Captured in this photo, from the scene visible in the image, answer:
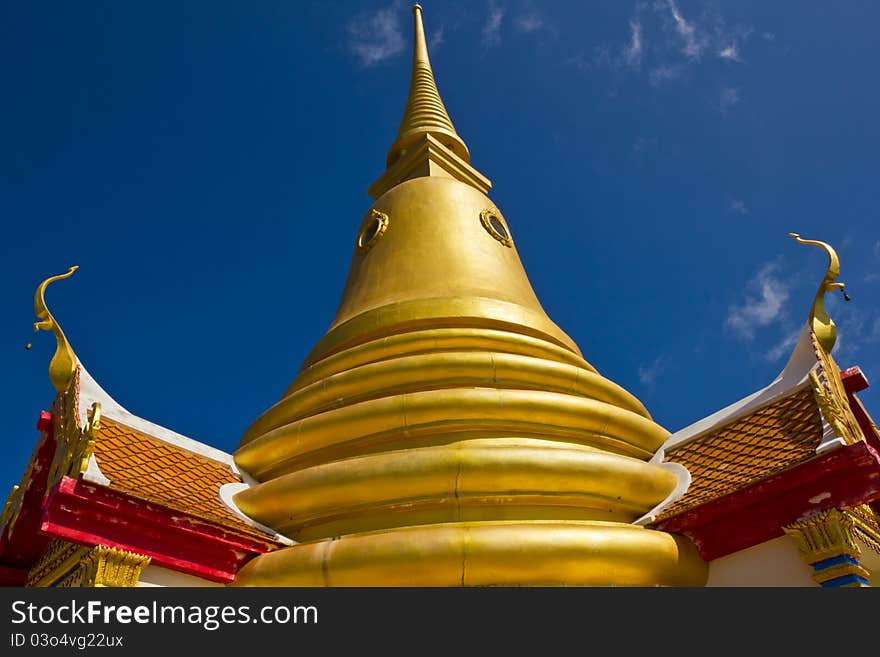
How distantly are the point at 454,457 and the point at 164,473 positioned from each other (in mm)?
2298

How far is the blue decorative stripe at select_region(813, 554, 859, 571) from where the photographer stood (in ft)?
16.1

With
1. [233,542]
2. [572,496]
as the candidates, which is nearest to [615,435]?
[572,496]

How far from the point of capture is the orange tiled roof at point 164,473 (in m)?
5.64

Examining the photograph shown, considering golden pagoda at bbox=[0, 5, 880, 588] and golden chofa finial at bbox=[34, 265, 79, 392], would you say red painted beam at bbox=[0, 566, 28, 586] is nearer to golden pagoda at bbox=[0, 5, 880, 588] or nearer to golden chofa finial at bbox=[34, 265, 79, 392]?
golden pagoda at bbox=[0, 5, 880, 588]

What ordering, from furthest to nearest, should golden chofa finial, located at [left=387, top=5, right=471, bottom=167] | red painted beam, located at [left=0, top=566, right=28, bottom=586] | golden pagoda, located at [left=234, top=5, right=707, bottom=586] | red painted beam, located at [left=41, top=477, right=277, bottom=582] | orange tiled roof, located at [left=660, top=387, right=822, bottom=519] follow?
golden chofa finial, located at [left=387, top=5, right=471, bottom=167], red painted beam, located at [left=0, top=566, right=28, bottom=586], orange tiled roof, located at [left=660, top=387, right=822, bottom=519], golden pagoda, located at [left=234, top=5, right=707, bottom=586], red painted beam, located at [left=41, top=477, right=277, bottom=582]

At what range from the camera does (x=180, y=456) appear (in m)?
6.77

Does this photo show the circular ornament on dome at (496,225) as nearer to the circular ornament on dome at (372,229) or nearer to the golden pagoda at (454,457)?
the golden pagoda at (454,457)

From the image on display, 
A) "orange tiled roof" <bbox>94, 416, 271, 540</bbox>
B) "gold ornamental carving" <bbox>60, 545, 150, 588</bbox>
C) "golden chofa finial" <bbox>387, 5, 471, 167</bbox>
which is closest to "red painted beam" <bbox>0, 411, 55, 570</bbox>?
"orange tiled roof" <bbox>94, 416, 271, 540</bbox>

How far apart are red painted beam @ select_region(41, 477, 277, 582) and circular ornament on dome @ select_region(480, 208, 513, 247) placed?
17.7ft

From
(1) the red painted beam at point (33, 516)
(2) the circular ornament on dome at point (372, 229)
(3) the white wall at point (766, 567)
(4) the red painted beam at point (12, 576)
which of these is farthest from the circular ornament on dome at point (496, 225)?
(4) the red painted beam at point (12, 576)

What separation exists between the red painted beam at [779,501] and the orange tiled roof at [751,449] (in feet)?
0.28

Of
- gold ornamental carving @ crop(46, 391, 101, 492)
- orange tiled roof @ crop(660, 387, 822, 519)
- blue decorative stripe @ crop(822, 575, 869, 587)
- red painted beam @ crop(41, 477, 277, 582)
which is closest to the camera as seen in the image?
blue decorative stripe @ crop(822, 575, 869, 587)
